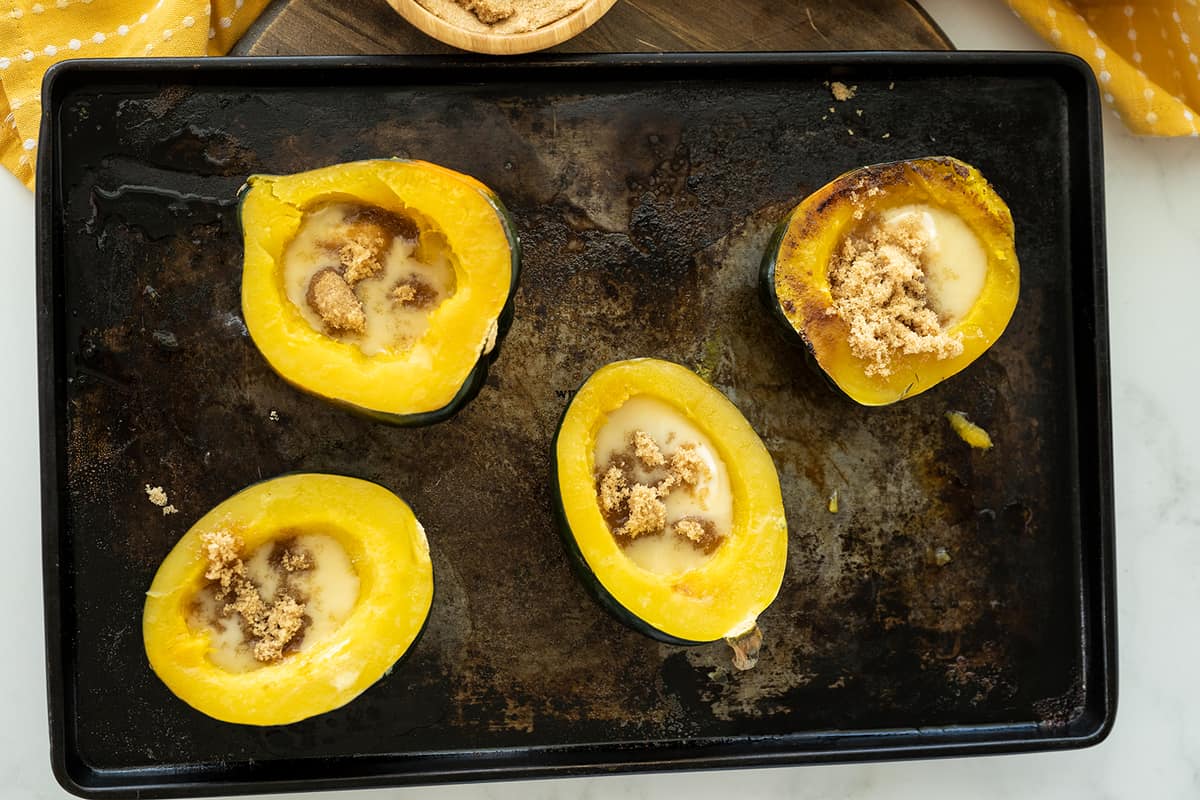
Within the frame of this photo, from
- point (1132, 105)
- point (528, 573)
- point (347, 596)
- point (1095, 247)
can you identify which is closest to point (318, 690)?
point (347, 596)

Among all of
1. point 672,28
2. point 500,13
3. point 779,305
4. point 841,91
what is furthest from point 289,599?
point 841,91

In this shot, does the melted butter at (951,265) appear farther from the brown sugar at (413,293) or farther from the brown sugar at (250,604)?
the brown sugar at (250,604)

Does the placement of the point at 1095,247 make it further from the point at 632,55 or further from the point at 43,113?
the point at 43,113

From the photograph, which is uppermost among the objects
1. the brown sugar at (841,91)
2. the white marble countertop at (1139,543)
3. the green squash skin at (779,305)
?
the brown sugar at (841,91)

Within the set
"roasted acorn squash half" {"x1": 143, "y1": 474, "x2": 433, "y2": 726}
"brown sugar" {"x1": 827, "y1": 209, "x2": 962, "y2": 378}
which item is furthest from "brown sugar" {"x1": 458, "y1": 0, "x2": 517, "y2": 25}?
"roasted acorn squash half" {"x1": 143, "y1": 474, "x2": 433, "y2": 726}

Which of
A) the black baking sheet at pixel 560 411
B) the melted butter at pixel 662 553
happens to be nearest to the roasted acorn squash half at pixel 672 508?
the melted butter at pixel 662 553

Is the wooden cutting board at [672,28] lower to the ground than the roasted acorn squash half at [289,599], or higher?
higher

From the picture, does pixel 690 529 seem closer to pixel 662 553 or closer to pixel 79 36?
pixel 662 553
